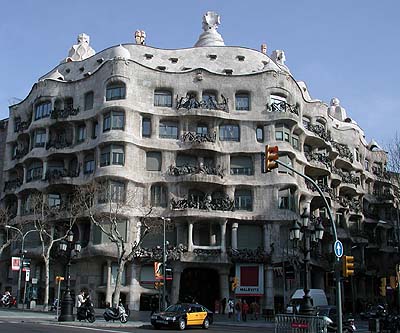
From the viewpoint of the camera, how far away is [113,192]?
49750mm

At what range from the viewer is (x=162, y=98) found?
5428 cm

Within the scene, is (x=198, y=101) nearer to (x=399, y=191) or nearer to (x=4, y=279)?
(x=399, y=191)

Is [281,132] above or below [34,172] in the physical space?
above

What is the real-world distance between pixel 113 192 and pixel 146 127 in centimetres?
721

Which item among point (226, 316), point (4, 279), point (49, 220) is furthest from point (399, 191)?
point (4, 279)

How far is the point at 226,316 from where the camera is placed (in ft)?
154

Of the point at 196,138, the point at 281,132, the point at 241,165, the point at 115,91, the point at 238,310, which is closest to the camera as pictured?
the point at 238,310

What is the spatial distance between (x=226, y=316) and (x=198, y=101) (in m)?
19.7

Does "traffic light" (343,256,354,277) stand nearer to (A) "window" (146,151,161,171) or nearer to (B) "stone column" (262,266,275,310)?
→ (B) "stone column" (262,266,275,310)

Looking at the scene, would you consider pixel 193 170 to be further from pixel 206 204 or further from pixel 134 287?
pixel 134 287

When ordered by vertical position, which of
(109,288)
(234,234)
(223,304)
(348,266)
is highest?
(234,234)

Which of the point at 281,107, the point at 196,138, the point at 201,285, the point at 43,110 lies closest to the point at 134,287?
the point at 201,285

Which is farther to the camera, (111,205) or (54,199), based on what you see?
(54,199)

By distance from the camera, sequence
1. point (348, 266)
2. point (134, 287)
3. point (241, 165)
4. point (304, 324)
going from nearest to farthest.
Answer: point (348, 266) < point (304, 324) < point (134, 287) < point (241, 165)
